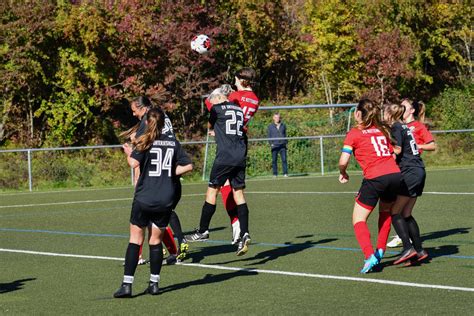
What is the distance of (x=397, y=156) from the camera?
37.9 ft

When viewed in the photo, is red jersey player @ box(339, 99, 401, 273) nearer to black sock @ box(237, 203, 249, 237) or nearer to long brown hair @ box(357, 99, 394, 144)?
long brown hair @ box(357, 99, 394, 144)

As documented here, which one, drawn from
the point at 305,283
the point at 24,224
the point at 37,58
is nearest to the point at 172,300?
the point at 305,283

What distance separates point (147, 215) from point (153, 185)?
0.29m

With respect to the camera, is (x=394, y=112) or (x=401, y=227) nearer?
(x=401, y=227)

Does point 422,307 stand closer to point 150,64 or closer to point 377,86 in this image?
point 150,64

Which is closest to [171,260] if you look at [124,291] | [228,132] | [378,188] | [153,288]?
[228,132]

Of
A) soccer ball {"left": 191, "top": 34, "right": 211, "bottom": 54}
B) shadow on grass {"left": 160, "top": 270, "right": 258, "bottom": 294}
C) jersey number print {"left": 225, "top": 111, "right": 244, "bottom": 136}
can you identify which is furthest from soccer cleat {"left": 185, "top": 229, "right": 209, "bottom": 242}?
soccer ball {"left": 191, "top": 34, "right": 211, "bottom": 54}

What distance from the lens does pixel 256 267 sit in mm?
11086

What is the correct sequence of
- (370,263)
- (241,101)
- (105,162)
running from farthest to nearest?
(105,162)
(241,101)
(370,263)

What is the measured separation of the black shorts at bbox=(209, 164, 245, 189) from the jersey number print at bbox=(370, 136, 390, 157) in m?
2.36

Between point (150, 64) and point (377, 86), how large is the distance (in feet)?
35.5

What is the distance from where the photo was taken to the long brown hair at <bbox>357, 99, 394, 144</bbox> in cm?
1030

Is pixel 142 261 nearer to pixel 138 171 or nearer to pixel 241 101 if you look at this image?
pixel 138 171

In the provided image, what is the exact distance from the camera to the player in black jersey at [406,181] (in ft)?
35.9
